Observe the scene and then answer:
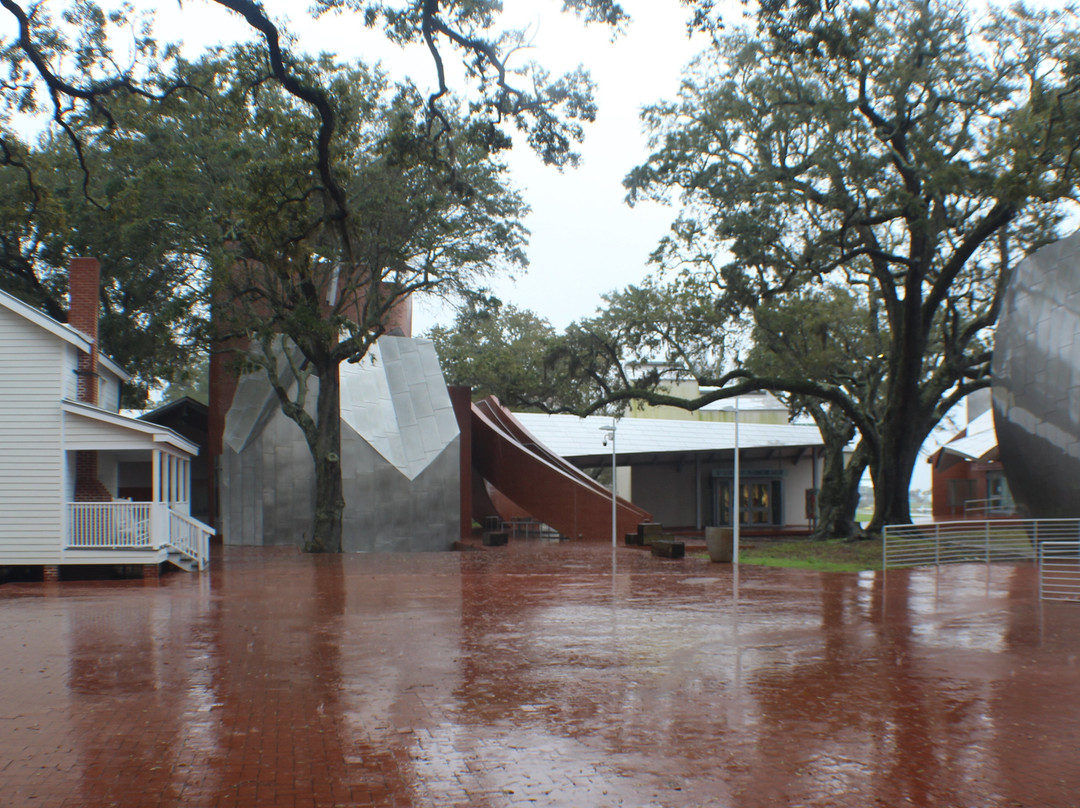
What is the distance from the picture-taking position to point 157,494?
1972 cm

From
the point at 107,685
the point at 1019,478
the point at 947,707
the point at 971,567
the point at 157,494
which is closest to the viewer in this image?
the point at 947,707

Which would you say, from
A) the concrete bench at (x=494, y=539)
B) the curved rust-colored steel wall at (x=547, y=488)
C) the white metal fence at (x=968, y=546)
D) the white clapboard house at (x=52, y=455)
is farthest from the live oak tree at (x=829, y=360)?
the white clapboard house at (x=52, y=455)

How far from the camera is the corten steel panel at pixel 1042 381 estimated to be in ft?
71.6

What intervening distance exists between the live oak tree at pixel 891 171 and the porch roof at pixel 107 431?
46.7 ft

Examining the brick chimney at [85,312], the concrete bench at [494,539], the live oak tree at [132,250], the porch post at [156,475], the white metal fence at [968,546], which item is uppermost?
the live oak tree at [132,250]

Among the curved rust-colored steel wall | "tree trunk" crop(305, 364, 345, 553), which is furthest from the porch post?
the curved rust-colored steel wall

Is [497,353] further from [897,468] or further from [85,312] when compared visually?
[85,312]

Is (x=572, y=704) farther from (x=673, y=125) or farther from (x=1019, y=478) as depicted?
(x=673, y=125)

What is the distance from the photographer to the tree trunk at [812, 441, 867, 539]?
3166cm

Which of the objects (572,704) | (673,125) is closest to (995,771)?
(572,704)

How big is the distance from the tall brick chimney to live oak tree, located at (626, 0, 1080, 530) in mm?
14110

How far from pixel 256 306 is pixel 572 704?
29695mm

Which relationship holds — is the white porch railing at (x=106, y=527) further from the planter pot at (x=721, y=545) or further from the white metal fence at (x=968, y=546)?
the white metal fence at (x=968, y=546)

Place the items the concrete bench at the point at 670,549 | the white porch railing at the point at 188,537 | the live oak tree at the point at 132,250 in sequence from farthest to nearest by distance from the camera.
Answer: the concrete bench at the point at 670,549 < the live oak tree at the point at 132,250 < the white porch railing at the point at 188,537
